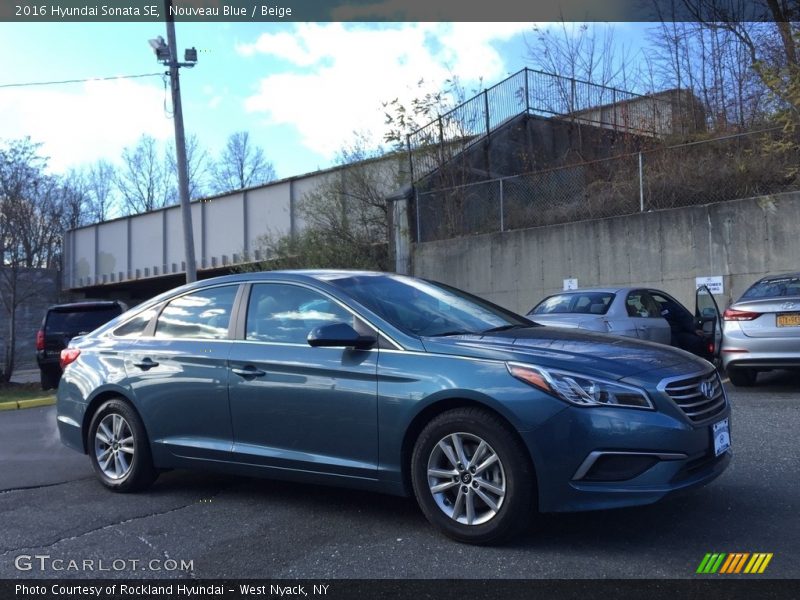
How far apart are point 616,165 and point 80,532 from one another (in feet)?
47.1

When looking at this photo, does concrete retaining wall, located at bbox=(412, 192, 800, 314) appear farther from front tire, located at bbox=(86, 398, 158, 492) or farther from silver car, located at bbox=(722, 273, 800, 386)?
front tire, located at bbox=(86, 398, 158, 492)

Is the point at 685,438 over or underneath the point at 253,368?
underneath

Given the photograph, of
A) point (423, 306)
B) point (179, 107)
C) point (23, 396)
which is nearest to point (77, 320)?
point (23, 396)

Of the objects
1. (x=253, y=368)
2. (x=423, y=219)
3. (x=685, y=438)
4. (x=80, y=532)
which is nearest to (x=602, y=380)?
(x=685, y=438)

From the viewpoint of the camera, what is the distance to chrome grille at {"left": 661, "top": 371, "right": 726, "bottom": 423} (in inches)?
157

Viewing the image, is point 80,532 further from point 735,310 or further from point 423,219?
point 423,219

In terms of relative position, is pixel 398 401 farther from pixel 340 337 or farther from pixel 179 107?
pixel 179 107

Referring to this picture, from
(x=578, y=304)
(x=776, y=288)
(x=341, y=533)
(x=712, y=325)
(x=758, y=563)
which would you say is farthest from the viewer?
(x=712, y=325)

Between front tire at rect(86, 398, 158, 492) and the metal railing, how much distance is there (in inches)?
565

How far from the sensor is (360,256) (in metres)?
18.9

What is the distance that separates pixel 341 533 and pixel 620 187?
42.2 feet

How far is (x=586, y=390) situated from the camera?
3.88 meters

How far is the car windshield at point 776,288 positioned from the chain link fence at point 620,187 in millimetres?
4845

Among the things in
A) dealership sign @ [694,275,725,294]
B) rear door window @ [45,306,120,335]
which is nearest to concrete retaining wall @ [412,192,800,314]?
dealership sign @ [694,275,725,294]
